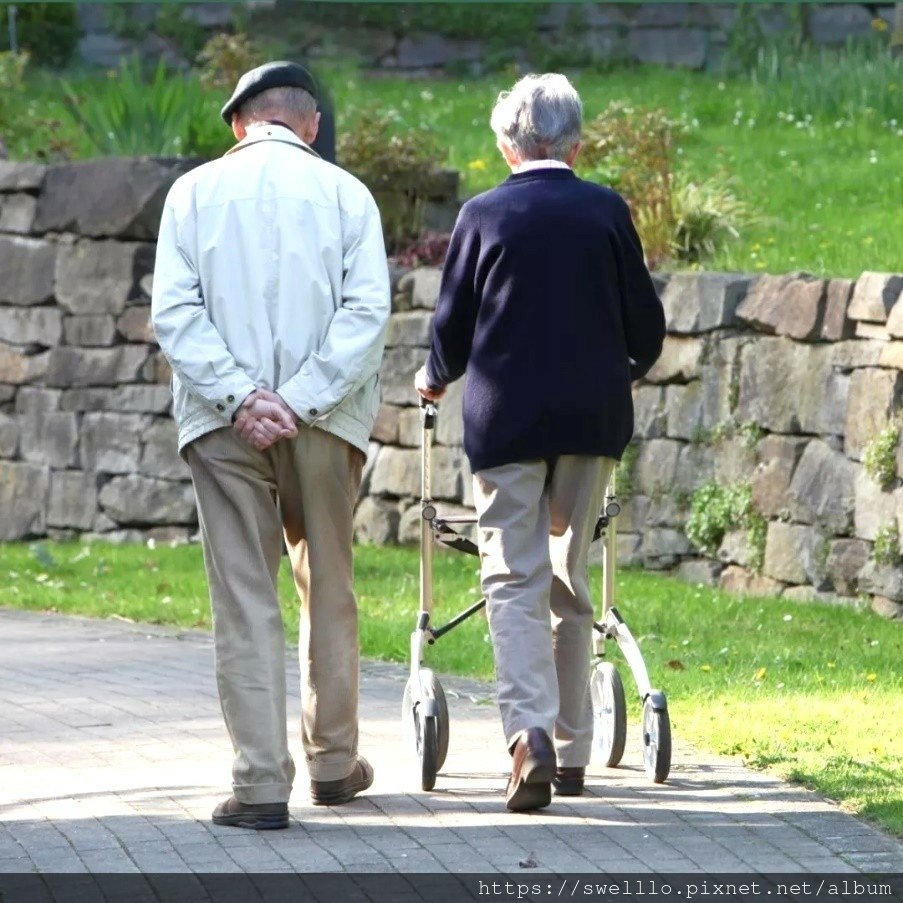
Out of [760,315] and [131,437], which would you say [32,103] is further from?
[760,315]

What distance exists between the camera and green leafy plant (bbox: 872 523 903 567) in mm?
8766

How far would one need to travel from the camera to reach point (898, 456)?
28.7 feet

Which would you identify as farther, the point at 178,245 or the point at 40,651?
the point at 40,651

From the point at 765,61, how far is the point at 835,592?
29.2 ft

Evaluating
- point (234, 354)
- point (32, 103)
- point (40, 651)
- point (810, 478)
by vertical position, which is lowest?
point (40, 651)

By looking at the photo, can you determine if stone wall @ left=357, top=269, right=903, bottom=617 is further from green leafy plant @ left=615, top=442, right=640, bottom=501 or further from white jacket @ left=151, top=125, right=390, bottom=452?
white jacket @ left=151, top=125, right=390, bottom=452

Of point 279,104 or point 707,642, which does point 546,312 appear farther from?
point 707,642

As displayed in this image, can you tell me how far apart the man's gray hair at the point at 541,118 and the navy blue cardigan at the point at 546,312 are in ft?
0.22

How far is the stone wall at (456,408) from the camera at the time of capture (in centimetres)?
908

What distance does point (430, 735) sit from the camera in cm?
527

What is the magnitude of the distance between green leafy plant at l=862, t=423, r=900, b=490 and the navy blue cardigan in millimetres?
3944

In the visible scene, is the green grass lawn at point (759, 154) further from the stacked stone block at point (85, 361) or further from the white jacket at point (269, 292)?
the white jacket at point (269, 292)

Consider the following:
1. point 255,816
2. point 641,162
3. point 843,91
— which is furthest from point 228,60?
point 255,816
